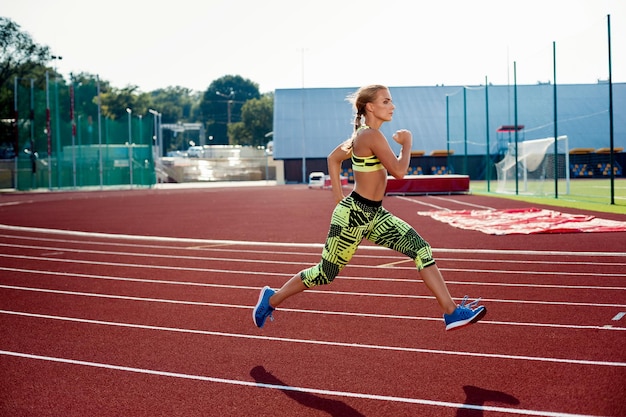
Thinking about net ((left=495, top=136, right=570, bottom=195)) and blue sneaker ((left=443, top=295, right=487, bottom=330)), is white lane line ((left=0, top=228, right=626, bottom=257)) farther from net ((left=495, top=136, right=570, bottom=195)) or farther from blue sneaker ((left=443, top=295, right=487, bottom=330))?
net ((left=495, top=136, right=570, bottom=195))

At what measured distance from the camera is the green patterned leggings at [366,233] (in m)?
5.28

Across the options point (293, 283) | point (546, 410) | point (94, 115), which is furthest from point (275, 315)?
point (94, 115)

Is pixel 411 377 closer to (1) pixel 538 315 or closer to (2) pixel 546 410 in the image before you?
(2) pixel 546 410

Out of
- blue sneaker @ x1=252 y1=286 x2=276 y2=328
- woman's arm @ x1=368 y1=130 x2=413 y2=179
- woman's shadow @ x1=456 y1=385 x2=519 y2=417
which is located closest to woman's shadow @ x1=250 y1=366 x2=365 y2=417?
woman's shadow @ x1=456 y1=385 x2=519 y2=417

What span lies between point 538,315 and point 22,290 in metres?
5.74

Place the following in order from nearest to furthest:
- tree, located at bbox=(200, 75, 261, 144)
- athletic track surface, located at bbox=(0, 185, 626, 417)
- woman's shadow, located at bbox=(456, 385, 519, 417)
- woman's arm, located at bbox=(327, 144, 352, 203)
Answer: woman's shadow, located at bbox=(456, 385, 519, 417), athletic track surface, located at bbox=(0, 185, 626, 417), woman's arm, located at bbox=(327, 144, 352, 203), tree, located at bbox=(200, 75, 261, 144)

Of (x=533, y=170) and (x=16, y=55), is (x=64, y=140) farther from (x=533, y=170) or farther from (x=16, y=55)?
(x=533, y=170)

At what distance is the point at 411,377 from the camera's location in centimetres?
484

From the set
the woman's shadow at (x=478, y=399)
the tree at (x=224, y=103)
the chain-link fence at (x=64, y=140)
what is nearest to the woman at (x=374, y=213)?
the woman's shadow at (x=478, y=399)

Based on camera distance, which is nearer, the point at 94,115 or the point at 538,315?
the point at 538,315

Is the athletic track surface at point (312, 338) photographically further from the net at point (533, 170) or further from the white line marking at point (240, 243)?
the net at point (533, 170)

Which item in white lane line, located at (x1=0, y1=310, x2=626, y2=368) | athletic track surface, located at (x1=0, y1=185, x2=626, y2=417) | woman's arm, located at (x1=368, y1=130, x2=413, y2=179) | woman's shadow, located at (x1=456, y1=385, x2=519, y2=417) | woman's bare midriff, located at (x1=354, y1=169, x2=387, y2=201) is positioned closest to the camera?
woman's shadow, located at (x1=456, y1=385, x2=519, y2=417)

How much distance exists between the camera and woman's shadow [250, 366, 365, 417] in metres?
4.20

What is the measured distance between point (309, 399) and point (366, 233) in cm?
142
